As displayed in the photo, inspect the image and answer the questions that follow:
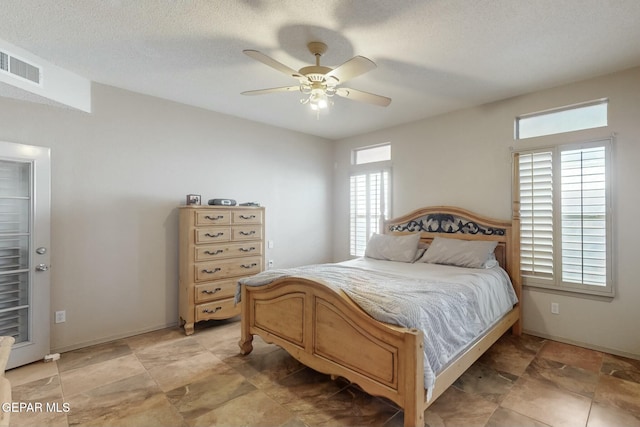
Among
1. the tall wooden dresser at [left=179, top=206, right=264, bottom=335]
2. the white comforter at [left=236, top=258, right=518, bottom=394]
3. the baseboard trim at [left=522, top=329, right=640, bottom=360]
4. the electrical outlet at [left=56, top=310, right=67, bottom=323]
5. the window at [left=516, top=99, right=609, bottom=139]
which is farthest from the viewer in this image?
the tall wooden dresser at [left=179, top=206, right=264, bottom=335]

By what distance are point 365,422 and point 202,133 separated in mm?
3679

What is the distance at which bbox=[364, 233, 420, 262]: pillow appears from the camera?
3.99m

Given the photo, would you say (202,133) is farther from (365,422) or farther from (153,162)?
(365,422)

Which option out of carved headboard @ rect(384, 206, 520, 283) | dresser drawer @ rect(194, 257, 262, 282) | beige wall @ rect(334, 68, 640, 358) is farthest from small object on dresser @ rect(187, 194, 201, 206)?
carved headboard @ rect(384, 206, 520, 283)

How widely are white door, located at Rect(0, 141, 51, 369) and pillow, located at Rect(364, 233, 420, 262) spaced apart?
361 centimetres

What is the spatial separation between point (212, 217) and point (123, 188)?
100cm

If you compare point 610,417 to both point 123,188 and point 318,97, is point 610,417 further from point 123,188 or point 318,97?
point 123,188

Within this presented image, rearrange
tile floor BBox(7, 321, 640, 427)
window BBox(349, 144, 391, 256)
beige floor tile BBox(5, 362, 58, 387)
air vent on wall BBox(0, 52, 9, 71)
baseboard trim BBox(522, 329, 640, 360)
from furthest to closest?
window BBox(349, 144, 391, 256)
baseboard trim BBox(522, 329, 640, 360)
beige floor tile BBox(5, 362, 58, 387)
air vent on wall BBox(0, 52, 9, 71)
tile floor BBox(7, 321, 640, 427)

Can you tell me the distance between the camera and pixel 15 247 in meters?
2.86

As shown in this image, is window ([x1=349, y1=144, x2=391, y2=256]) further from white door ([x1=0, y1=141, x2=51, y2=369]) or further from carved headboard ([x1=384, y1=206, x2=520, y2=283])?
white door ([x1=0, y1=141, x2=51, y2=369])

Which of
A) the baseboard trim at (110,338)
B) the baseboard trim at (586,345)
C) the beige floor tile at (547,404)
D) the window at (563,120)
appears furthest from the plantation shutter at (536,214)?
the baseboard trim at (110,338)

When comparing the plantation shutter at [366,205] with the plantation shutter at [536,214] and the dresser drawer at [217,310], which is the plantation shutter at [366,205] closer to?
the plantation shutter at [536,214]

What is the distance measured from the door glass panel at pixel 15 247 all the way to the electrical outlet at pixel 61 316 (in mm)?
230

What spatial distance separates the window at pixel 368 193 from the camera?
5.00 metres
